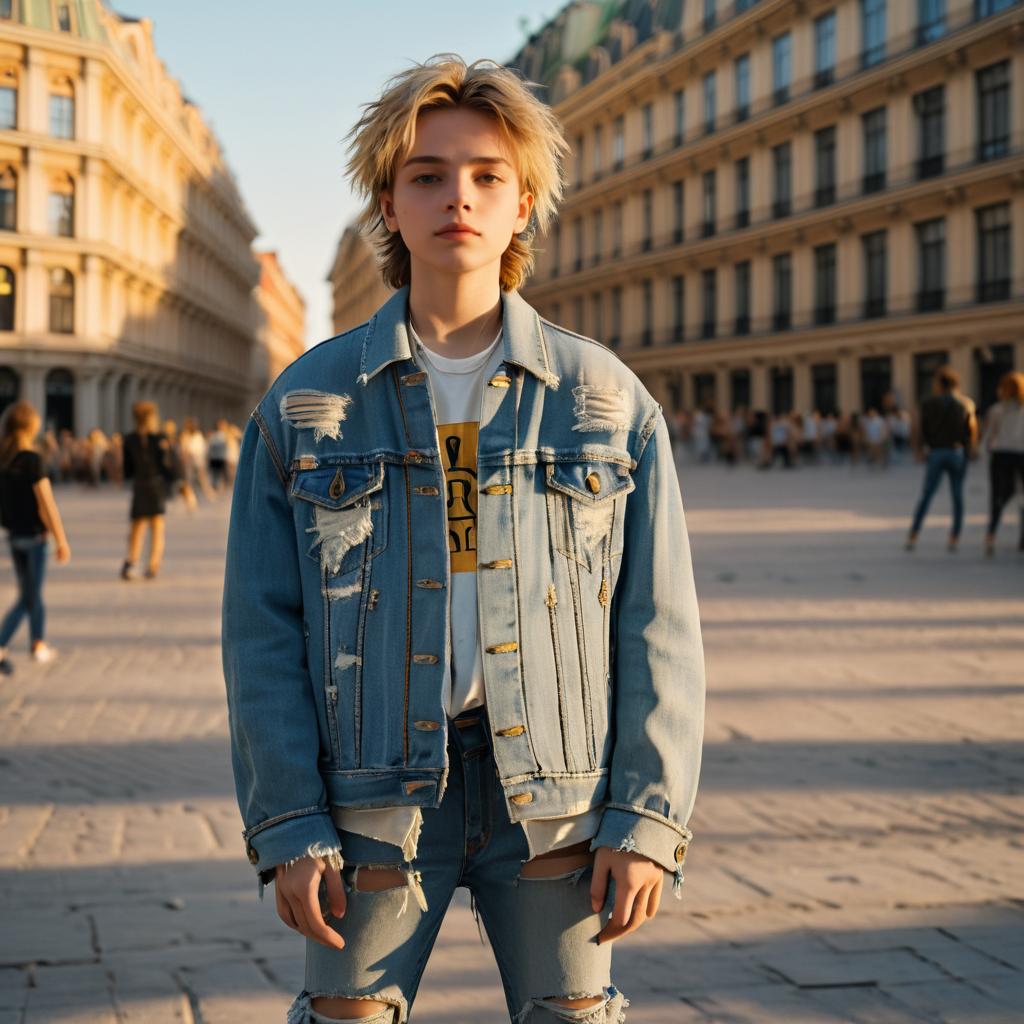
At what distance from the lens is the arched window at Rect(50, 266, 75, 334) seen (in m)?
50.0

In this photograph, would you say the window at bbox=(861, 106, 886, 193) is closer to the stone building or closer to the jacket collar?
the jacket collar

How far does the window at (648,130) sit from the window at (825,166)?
438 inches

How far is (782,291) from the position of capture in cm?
4662

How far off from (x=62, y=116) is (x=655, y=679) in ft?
172

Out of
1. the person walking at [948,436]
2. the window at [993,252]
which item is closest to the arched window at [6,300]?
the window at [993,252]

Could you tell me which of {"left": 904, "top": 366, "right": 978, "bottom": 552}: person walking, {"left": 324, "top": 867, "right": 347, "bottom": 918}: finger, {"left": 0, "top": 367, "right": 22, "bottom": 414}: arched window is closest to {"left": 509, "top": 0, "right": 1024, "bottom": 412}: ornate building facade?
{"left": 0, "top": 367, "right": 22, "bottom": 414}: arched window

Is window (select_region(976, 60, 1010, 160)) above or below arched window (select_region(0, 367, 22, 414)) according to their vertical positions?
above

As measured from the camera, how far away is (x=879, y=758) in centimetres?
595

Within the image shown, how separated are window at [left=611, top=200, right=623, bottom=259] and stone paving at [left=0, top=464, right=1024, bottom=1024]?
48.4 meters

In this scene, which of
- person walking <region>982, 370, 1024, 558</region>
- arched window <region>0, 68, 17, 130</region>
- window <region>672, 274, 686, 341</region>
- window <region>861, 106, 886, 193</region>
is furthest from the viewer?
window <region>672, 274, 686, 341</region>

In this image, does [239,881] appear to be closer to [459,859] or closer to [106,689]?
[459,859]

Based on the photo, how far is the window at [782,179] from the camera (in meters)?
46.0

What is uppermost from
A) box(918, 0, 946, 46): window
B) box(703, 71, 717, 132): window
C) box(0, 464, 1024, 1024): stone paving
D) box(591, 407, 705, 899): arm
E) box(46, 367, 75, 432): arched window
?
box(703, 71, 717, 132): window

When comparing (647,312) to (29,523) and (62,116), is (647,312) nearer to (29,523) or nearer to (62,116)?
(62,116)
